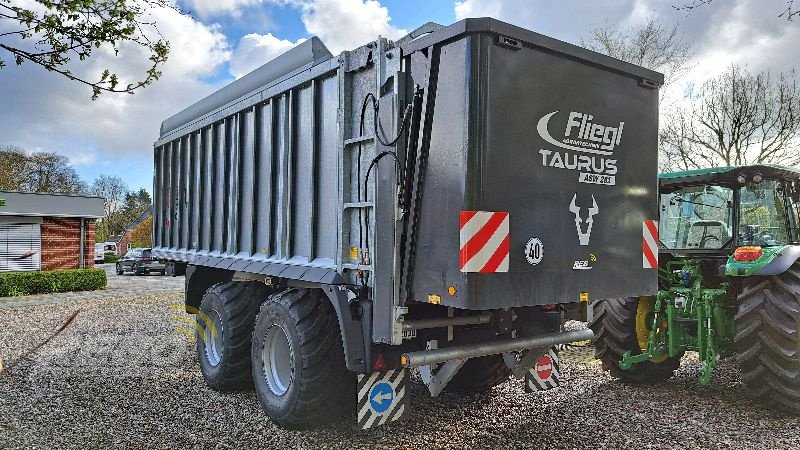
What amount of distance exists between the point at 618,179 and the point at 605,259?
0.60 meters

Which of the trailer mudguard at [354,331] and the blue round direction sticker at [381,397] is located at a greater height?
the trailer mudguard at [354,331]

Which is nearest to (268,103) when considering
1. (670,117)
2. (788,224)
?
(788,224)

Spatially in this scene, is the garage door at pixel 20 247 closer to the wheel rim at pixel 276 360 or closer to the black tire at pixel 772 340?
the wheel rim at pixel 276 360

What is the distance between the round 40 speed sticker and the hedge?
62.1 feet

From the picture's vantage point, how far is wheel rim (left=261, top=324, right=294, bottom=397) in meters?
4.69

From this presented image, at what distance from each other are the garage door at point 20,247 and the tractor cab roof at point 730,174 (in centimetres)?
2314

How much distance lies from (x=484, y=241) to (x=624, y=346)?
3589 millimetres

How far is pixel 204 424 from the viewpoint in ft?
15.9

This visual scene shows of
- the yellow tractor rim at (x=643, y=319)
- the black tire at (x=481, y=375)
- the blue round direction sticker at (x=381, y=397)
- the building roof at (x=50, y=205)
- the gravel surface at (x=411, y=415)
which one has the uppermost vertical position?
the building roof at (x=50, y=205)

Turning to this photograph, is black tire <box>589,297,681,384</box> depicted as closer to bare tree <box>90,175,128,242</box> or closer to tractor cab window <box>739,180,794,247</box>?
tractor cab window <box>739,180,794,247</box>

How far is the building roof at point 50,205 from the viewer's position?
69.5 ft

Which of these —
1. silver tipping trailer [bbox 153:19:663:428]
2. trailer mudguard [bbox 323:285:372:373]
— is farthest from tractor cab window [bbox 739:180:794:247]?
trailer mudguard [bbox 323:285:372:373]

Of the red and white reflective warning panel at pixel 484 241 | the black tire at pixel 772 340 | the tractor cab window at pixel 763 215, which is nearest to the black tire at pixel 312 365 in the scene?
the red and white reflective warning panel at pixel 484 241

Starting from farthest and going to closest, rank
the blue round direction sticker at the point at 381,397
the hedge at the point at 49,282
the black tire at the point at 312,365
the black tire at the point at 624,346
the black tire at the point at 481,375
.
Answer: the hedge at the point at 49,282
the black tire at the point at 624,346
the black tire at the point at 481,375
the black tire at the point at 312,365
the blue round direction sticker at the point at 381,397
